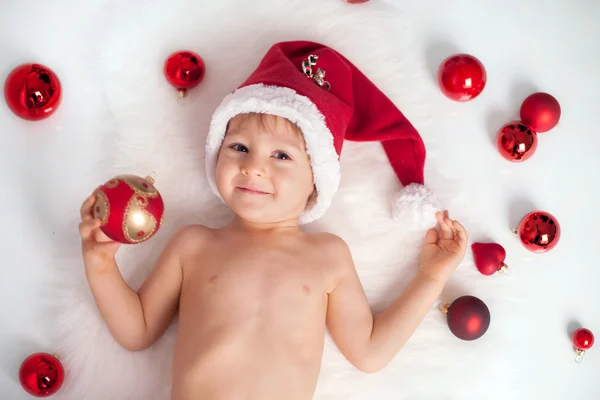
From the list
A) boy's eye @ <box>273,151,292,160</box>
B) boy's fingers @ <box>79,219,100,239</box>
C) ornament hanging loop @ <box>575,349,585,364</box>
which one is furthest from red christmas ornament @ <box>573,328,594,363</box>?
boy's fingers @ <box>79,219,100,239</box>

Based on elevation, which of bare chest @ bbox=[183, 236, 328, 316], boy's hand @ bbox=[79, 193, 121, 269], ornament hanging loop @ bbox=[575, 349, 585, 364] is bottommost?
ornament hanging loop @ bbox=[575, 349, 585, 364]

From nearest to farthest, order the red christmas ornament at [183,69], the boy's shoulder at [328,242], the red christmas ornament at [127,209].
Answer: the red christmas ornament at [127,209] < the boy's shoulder at [328,242] < the red christmas ornament at [183,69]

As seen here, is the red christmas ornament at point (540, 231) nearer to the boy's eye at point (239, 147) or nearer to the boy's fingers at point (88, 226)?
the boy's eye at point (239, 147)

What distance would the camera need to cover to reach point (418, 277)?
61.4 inches

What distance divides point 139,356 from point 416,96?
1.01m

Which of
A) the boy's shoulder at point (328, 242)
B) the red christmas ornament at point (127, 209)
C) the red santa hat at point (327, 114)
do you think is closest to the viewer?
the red christmas ornament at point (127, 209)

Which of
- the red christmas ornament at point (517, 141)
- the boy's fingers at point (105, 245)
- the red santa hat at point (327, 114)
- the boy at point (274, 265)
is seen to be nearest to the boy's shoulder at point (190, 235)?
the boy at point (274, 265)

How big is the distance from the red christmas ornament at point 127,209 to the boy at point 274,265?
116 millimetres

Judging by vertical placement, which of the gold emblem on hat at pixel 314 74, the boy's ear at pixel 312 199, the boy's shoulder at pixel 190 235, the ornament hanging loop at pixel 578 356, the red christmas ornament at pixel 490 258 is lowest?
the ornament hanging loop at pixel 578 356

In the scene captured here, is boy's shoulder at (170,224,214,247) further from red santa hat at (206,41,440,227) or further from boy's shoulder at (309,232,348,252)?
boy's shoulder at (309,232,348,252)

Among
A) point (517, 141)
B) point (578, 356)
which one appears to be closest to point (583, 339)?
point (578, 356)

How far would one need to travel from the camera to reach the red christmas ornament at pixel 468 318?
5.02 feet

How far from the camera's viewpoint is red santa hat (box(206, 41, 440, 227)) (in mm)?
1404

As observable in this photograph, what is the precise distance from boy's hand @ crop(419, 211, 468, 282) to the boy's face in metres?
0.39
